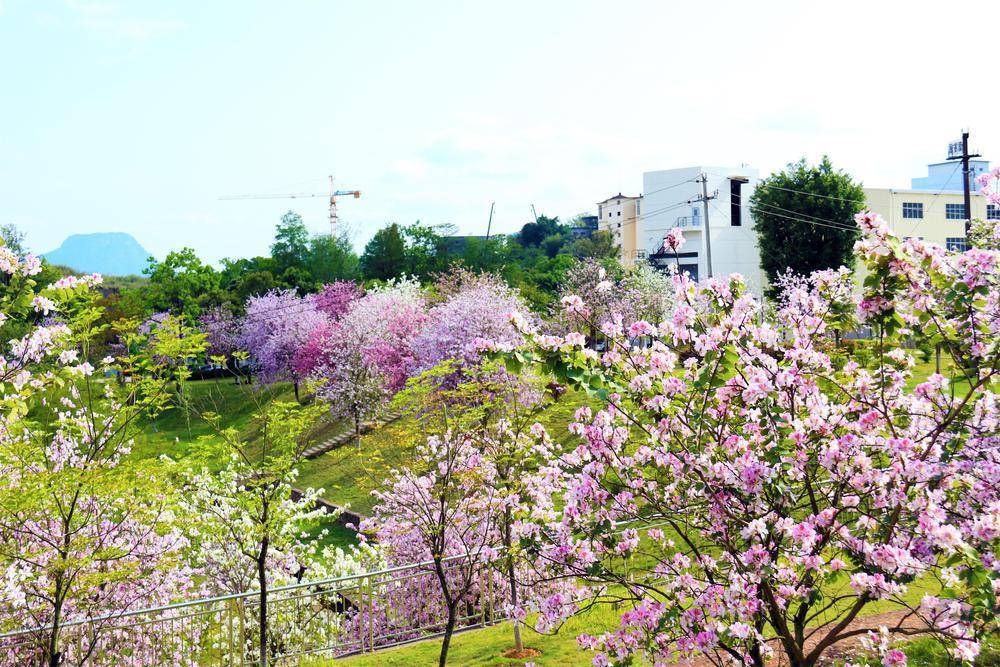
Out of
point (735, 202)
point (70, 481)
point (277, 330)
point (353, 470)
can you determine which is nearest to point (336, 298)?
point (277, 330)

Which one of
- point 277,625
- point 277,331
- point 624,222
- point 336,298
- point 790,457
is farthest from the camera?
point 624,222

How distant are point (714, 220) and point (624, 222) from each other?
74.2 ft

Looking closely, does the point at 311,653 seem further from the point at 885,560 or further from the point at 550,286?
the point at 550,286

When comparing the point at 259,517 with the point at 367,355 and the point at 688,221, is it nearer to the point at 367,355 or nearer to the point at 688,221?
the point at 367,355

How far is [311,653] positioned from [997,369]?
10.6 meters

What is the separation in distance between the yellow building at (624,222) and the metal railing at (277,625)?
60471mm

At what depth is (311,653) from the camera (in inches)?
522

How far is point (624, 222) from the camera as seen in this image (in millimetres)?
87375

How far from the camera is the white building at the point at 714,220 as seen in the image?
212 feet

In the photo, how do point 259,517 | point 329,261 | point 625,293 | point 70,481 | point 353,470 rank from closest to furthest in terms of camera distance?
point 70,481
point 259,517
point 353,470
point 625,293
point 329,261

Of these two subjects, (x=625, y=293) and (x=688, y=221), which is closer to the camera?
(x=625, y=293)

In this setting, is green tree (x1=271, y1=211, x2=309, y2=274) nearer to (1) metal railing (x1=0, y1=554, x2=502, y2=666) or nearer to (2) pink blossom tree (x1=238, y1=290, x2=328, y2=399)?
(2) pink blossom tree (x1=238, y1=290, x2=328, y2=399)

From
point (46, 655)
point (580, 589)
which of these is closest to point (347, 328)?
point (46, 655)

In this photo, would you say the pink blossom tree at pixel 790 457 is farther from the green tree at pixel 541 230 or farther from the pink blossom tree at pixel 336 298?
the green tree at pixel 541 230
